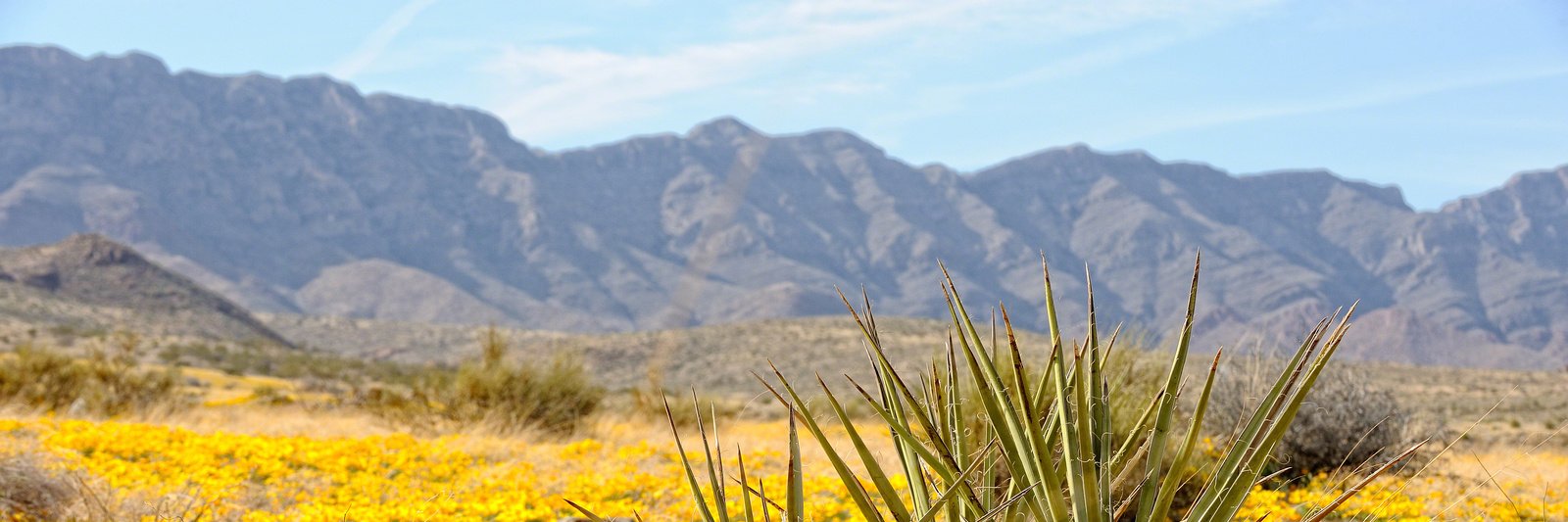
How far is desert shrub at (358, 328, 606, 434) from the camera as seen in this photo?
1249 centimetres

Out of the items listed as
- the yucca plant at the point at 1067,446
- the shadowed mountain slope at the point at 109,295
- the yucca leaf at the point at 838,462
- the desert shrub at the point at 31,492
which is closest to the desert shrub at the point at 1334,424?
the yucca plant at the point at 1067,446

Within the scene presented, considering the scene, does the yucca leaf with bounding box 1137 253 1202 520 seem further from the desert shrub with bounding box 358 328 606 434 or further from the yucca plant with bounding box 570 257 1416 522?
the desert shrub with bounding box 358 328 606 434

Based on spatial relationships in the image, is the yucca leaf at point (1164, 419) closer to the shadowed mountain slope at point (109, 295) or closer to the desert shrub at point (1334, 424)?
the desert shrub at point (1334, 424)

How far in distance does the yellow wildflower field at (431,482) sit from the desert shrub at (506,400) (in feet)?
7.45

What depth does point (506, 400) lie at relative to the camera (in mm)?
12602

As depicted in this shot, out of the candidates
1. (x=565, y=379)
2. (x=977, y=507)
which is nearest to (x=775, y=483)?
(x=977, y=507)

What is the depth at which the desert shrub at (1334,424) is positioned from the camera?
29.0 feet

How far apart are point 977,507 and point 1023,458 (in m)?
0.23

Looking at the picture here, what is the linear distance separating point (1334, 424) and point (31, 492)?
29.9 ft

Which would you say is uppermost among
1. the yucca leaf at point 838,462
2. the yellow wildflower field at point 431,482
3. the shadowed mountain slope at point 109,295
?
the yucca leaf at point 838,462

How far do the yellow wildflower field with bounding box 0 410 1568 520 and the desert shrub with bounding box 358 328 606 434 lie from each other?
Answer: 7.45ft

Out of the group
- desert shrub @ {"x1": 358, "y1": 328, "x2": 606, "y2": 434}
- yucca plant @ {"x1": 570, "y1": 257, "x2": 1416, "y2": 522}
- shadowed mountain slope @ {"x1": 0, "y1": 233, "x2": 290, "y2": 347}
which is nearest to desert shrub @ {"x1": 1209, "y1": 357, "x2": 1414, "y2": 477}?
yucca plant @ {"x1": 570, "y1": 257, "x2": 1416, "y2": 522}

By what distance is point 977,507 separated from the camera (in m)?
2.70

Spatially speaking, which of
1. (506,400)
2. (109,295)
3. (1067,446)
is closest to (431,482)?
(506,400)
